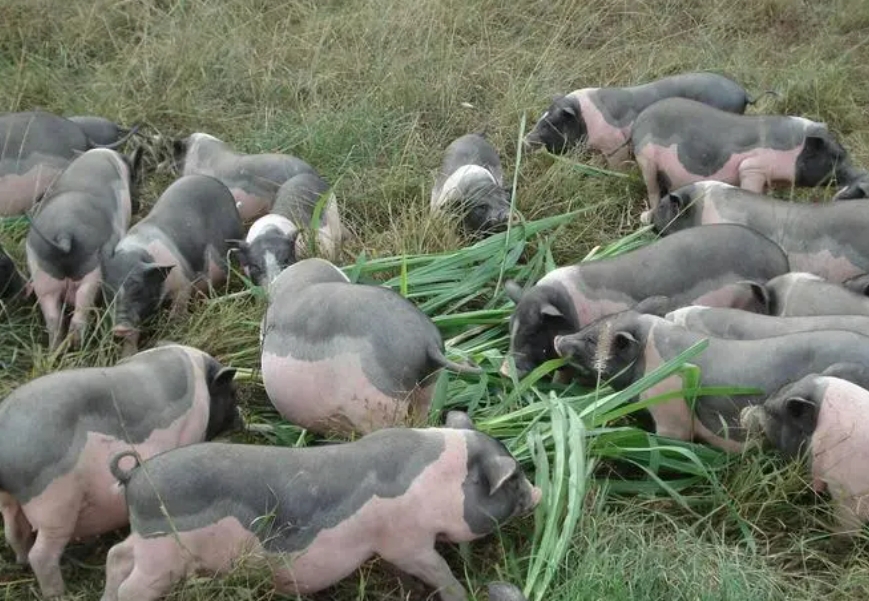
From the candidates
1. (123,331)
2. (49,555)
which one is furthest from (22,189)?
(49,555)

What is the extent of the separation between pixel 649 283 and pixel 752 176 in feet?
4.27

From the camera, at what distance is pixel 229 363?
4.11 metres

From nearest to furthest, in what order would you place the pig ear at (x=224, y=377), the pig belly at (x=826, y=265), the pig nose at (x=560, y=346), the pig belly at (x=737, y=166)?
1. the pig ear at (x=224, y=377)
2. the pig nose at (x=560, y=346)
3. the pig belly at (x=826, y=265)
4. the pig belly at (x=737, y=166)

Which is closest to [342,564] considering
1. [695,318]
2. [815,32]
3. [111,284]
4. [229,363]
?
[229,363]

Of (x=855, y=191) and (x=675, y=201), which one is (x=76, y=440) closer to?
(x=675, y=201)

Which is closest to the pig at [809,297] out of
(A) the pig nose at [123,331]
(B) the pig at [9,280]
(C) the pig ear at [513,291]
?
(C) the pig ear at [513,291]

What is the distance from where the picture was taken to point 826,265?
178 inches

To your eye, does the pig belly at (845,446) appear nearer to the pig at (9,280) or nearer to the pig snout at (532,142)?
the pig snout at (532,142)

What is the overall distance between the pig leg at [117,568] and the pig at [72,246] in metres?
1.36

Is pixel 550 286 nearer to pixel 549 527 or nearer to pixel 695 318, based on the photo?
pixel 695 318

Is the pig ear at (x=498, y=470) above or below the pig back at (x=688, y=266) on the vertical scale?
above

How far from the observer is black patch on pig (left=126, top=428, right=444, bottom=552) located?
9.56 feet

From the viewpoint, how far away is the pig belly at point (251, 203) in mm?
5379

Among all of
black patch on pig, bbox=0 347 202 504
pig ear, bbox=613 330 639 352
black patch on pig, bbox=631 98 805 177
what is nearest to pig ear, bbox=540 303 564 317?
pig ear, bbox=613 330 639 352
